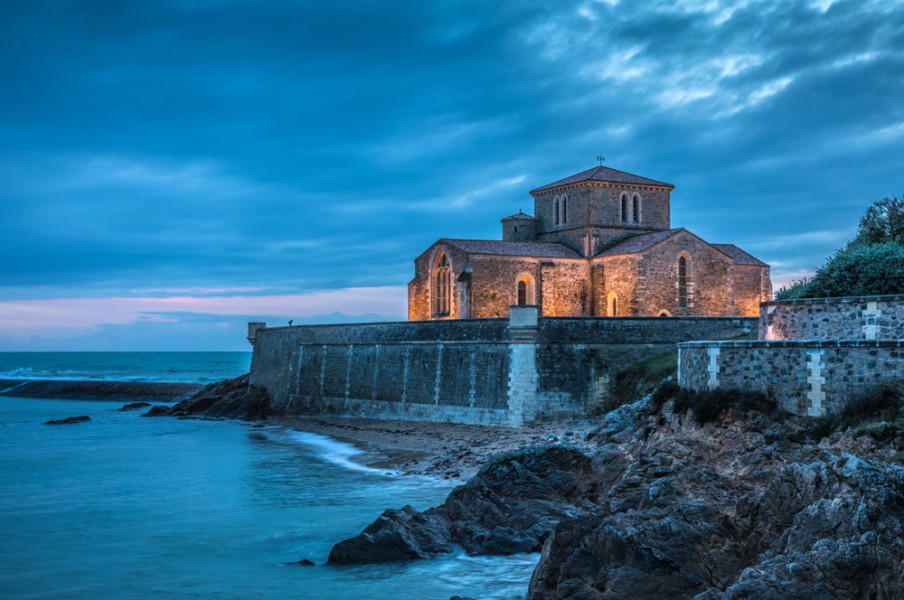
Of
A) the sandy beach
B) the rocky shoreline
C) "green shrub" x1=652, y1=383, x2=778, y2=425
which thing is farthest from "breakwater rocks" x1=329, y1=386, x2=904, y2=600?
the sandy beach

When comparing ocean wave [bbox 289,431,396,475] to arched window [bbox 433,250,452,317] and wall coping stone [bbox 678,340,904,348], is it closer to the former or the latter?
arched window [bbox 433,250,452,317]

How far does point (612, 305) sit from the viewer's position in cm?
3653

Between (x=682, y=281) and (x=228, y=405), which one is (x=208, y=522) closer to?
(x=228, y=405)

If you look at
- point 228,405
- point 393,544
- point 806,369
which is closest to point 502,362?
point 393,544

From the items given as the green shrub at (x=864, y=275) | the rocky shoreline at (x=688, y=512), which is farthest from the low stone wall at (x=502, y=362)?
the rocky shoreline at (x=688, y=512)

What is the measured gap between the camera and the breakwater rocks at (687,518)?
28.7 ft

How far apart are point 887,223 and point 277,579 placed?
83.6 feet

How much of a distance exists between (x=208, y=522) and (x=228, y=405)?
2324cm

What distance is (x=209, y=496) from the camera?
67.5ft

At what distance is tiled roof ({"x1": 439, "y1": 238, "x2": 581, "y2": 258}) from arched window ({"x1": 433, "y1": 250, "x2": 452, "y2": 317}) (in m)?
0.98

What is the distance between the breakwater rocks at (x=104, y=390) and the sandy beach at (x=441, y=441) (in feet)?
99.0

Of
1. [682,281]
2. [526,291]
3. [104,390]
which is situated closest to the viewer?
[682,281]

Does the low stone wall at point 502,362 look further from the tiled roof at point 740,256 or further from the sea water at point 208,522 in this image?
the tiled roof at point 740,256

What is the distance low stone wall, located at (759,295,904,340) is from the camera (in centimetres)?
1623
